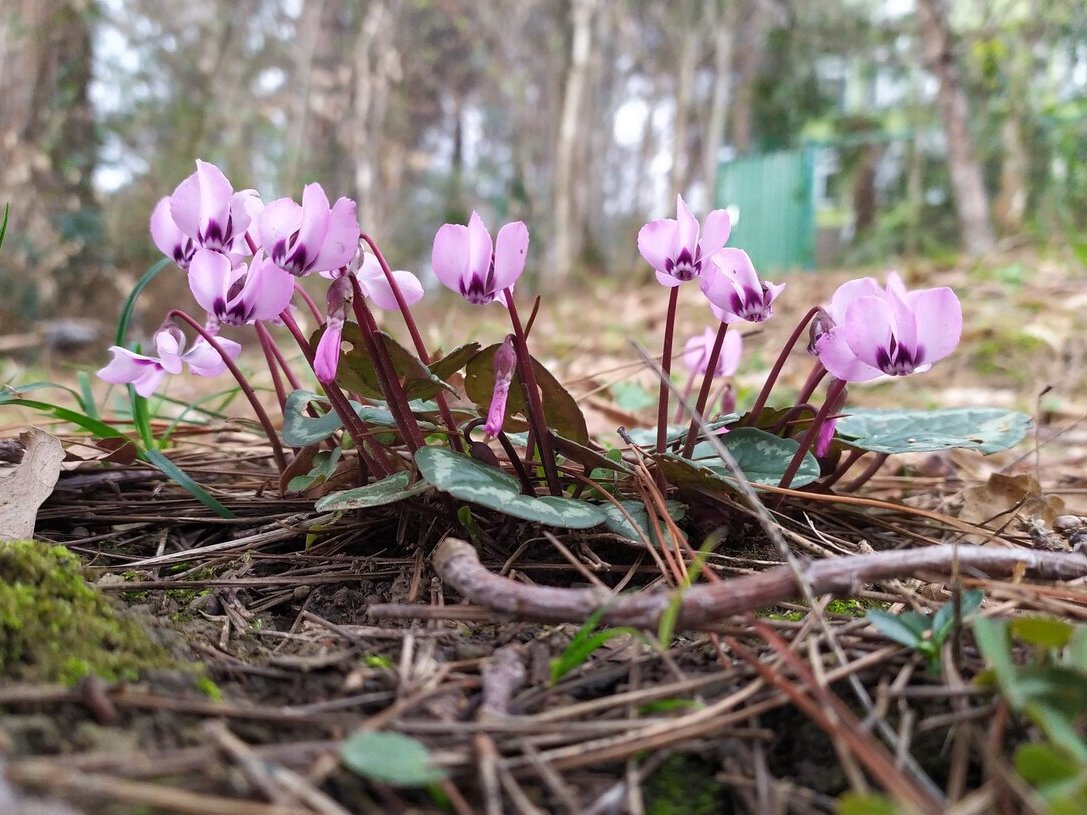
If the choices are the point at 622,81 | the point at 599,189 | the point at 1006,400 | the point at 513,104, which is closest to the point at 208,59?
the point at 513,104

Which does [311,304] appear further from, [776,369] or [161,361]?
[776,369]

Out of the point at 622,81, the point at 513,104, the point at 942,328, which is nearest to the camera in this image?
the point at 942,328

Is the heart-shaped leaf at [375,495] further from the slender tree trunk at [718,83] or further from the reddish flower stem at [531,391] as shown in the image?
the slender tree trunk at [718,83]

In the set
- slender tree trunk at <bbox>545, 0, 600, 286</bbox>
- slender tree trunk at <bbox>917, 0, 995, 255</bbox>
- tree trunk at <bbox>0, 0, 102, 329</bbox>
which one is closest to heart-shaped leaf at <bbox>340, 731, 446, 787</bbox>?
slender tree trunk at <bbox>917, 0, 995, 255</bbox>

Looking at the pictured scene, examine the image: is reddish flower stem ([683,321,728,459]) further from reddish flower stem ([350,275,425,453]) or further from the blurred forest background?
the blurred forest background

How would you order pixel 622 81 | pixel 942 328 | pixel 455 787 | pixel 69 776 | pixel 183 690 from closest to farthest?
pixel 69 776 → pixel 455 787 → pixel 183 690 → pixel 942 328 → pixel 622 81

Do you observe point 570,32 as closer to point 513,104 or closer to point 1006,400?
point 513,104

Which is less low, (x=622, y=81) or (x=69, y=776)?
(x=622, y=81)
